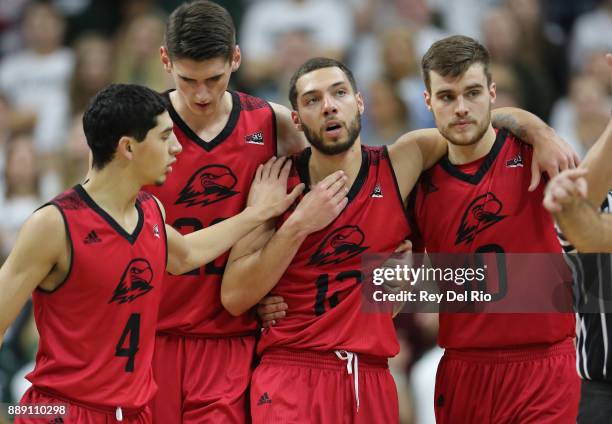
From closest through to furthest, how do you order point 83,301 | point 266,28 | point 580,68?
1. point 83,301
2. point 580,68
3. point 266,28

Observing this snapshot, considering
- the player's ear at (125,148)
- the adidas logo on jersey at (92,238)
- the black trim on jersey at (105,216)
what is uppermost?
the player's ear at (125,148)

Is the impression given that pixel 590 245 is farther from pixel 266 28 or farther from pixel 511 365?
pixel 266 28

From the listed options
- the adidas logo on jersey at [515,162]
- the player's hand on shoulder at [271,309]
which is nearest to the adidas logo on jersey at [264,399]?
the player's hand on shoulder at [271,309]

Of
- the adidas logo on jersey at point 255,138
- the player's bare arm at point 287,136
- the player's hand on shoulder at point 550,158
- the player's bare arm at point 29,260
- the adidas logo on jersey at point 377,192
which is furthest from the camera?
the player's bare arm at point 287,136

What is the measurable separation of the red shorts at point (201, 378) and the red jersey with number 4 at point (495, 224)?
117 cm

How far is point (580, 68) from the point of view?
9070 mm

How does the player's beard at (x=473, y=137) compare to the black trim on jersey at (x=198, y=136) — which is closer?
the player's beard at (x=473, y=137)

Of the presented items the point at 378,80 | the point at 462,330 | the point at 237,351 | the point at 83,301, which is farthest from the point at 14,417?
the point at 378,80

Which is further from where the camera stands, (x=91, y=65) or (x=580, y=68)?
(x=91, y=65)

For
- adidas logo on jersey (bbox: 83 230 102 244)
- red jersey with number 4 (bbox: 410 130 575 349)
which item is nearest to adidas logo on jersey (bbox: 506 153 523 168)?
red jersey with number 4 (bbox: 410 130 575 349)

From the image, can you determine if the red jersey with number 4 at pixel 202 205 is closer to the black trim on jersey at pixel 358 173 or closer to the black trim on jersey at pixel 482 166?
the black trim on jersey at pixel 358 173

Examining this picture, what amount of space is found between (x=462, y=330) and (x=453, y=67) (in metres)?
1.43

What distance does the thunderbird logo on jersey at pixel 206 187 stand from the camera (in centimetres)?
525

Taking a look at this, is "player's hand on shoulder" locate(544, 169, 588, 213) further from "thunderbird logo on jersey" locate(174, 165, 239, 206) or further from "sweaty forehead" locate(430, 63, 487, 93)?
"thunderbird logo on jersey" locate(174, 165, 239, 206)
